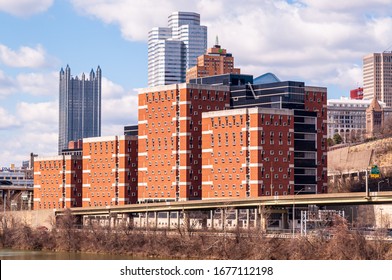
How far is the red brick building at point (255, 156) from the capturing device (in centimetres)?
19362

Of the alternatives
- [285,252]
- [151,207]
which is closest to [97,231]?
[151,207]

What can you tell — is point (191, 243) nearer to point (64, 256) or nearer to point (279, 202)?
point (64, 256)

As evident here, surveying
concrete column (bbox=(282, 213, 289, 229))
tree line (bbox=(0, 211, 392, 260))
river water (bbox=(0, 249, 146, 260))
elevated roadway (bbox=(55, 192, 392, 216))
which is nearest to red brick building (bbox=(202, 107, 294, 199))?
concrete column (bbox=(282, 213, 289, 229))

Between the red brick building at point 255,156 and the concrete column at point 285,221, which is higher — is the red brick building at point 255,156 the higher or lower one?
the higher one

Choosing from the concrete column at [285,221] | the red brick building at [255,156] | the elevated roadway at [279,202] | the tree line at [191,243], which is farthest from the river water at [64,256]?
the red brick building at [255,156]

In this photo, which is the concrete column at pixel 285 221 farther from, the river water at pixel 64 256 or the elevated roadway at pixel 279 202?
the river water at pixel 64 256

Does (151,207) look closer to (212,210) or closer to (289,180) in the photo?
(212,210)

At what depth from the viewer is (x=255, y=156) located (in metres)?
193

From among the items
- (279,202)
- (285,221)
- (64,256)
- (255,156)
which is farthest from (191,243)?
(255,156)

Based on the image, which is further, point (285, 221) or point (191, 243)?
point (285, 221)

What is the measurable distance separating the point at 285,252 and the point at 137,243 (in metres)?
36.5

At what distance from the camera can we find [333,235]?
124875mm

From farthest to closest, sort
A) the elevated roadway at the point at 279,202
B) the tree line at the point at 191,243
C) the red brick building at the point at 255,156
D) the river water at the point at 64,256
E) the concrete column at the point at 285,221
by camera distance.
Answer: the red brick building at the point at 255,156 → the concrete column at the point at 285,221 → the elevated roadway at the point at 279,202 → the river water at the point at 64,256 → the tree line at the point at 191,243

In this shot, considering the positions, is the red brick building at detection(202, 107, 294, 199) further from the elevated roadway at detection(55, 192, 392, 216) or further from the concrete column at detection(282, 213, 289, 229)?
the elevated roadway at detection(55, 192, 392, 216)
